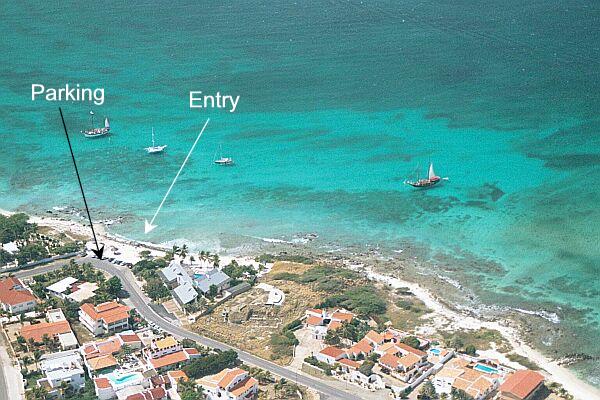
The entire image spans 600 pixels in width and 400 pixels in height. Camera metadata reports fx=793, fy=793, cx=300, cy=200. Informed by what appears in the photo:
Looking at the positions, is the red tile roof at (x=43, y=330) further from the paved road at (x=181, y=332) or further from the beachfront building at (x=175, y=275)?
the beachfront building at (x=175, y=275)

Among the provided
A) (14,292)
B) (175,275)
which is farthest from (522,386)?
(14,292)

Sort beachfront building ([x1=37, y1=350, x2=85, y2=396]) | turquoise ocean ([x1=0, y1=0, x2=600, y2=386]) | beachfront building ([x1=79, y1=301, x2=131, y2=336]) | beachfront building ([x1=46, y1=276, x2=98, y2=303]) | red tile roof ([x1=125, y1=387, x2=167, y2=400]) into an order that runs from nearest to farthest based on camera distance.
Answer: red tile roof ([x1=125, y1=387, x2=167, y2=400]), beachfront building ([x1=37, y1=350, x2=85, y2=396]), beachfront building ([x1=79, y1=301, x2=131, y2=336]), beachfront building ([x1=46, y1=276, x2=98, y2=303]), turquoise ocean ([x1=0, y1=0, x2=600, y2=386])

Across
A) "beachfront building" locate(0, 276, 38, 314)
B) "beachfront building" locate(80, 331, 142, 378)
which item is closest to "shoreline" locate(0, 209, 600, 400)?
"beachfront building" locate(0, 276, 38, 314)

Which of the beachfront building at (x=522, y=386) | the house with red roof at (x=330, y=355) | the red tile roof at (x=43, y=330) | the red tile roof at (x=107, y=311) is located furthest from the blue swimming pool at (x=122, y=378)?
the beachfront building at (x=522, y=386)

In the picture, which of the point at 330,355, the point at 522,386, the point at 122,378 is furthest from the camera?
the point at 330,355

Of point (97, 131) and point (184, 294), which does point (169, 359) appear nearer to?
point (184, 294)

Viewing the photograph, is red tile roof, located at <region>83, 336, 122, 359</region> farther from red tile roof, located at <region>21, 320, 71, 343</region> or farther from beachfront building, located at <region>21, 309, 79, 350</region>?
red tile roof, located at <region>21, 320, 71, 343</region>
